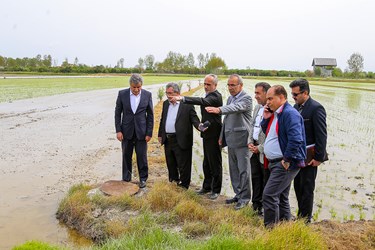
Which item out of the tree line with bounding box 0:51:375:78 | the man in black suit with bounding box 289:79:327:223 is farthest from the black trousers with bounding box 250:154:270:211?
the tree line with bounding box 0:51:375:78

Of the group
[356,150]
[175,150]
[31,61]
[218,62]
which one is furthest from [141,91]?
[31,61]

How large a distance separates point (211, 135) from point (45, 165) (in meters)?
4.34

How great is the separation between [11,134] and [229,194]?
26.7 ft

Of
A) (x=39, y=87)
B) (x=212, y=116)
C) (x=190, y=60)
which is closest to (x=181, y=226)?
(x=212, y=116)

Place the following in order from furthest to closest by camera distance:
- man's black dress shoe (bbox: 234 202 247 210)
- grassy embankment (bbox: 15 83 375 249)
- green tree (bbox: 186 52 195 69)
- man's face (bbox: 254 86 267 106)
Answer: green tree (bbox: 186 52 195 69), man's black dress shoe (bbox: 234 202 247 210), man's face (bbox: 254 86 267 106), grassy embankment (bbox: 15 83 375 249)

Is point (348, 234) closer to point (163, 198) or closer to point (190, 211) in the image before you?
point (190, 211)

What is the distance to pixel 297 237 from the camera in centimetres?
333

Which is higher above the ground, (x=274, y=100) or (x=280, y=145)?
(x=274, y=100)

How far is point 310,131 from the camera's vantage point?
411 cm

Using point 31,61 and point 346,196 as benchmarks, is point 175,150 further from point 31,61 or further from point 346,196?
point 31,61

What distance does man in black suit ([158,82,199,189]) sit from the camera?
5.21 metres

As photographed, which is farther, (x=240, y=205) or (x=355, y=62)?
(x=355, y=62)

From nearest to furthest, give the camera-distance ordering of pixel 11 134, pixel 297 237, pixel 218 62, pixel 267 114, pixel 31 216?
pixel 297 237, pixel 267 114, pixel 31 216, pixel 11 134, pixel 218 62

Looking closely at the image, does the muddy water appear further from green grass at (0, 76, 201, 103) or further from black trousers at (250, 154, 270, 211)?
green grass at (0, 76, 201, 103)
